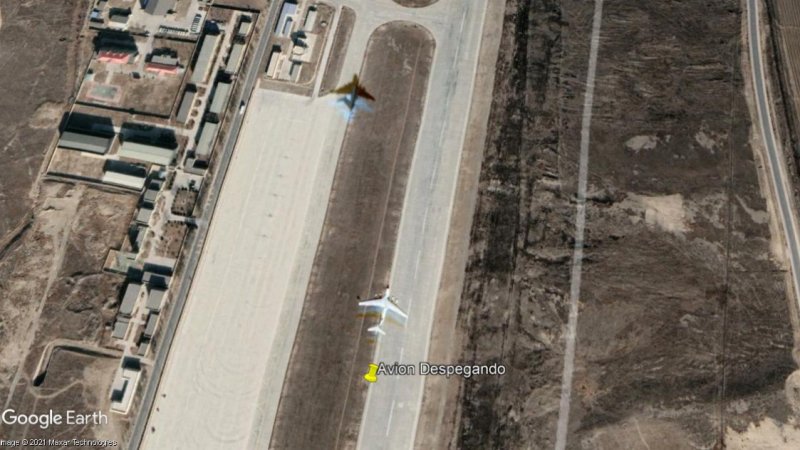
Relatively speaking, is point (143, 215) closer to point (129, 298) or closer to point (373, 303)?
point (129, 298)

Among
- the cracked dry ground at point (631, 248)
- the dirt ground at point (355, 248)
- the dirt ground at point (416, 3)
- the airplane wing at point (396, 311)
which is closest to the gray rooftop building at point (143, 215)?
the dirt ground at point (355, 248)

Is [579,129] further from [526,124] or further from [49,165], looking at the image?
[49,165]

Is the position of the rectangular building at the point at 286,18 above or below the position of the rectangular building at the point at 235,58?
above

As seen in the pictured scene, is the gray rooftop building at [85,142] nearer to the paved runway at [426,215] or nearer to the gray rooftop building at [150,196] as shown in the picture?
the gray rooftop building at [150,196]

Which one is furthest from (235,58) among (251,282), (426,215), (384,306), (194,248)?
(384,306)

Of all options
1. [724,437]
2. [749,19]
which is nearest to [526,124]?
[749,19]
